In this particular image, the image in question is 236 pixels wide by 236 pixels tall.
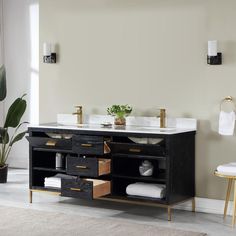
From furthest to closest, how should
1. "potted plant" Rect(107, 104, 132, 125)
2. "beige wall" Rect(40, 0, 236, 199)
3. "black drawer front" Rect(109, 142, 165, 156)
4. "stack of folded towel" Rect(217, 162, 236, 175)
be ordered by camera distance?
"potted plant" Rect(107, 104, 132, 125)
"beige wall" Rect(40, 0, 236, 199)
"black drawer front" Rect(109, 142, 165, 156)
"stack of folded towel" Rect(217, 162, 236, 175)

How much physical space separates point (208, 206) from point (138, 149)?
812 mm

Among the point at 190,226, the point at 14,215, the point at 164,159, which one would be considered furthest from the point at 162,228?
the point at 14,215

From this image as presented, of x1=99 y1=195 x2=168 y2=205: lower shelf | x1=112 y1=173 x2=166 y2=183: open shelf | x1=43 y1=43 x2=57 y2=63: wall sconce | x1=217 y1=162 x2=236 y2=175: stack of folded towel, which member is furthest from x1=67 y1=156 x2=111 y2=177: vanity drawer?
x1=43 y1=43 x2=57 y2=63: wall sconce

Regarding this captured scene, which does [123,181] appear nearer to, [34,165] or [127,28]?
[34,165]

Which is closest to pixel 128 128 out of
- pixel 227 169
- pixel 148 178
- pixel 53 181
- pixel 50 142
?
pixel 148 178

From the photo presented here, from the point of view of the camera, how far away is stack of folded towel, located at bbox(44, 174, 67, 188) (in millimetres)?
5164

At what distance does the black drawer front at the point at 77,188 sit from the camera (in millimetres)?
4824

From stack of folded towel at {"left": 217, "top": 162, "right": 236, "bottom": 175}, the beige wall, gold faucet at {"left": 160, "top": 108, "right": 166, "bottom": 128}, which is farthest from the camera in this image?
gold faucet at {"left": 160, "top": 108, "right": 166, "bottom": 128}

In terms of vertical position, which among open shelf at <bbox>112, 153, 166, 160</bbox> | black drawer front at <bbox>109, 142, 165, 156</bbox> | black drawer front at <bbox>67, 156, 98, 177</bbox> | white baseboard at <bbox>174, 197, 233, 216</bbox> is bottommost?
white baseboard at <bbox>174, 197, 233, 216</bbox>

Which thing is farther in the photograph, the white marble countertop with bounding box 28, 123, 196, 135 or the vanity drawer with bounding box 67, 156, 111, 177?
the vanity drawer with bounding box 67, 156, 111, 177

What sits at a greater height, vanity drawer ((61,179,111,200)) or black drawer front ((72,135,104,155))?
black drawer front ((72,135,104,155))

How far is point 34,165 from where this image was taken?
533 centimetres

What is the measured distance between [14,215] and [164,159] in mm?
1274

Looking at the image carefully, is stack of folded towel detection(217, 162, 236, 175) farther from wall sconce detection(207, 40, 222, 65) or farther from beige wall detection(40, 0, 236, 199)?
wall sconce detection(207, 40, 222, 65)
